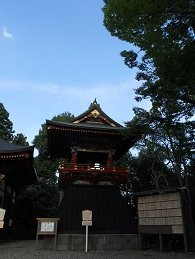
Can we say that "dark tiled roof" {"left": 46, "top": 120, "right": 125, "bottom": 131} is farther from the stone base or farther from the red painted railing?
the stone base

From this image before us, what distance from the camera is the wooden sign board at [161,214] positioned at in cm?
1583

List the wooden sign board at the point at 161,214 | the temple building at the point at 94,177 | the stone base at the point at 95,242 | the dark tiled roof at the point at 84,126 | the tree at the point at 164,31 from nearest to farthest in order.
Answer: the tree at the point at 164,31 → the wooden sign board at the point at 161,214 → the stone base at the point at 95,242 → the temple building at the point at 94,177 → the dark tiled roof at the point at 84,126

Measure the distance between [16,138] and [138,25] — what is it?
95.4 ft

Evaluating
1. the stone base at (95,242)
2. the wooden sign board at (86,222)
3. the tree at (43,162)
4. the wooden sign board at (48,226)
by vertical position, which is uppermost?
the tree at (43,162)

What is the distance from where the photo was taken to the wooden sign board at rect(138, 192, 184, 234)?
15.8 meters

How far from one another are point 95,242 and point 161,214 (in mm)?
4485

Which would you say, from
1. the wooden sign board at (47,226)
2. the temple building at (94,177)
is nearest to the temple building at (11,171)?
the temple building at (94,177)

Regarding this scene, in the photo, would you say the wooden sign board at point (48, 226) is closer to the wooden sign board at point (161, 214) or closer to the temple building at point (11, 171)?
the temple building at point (11, 171)

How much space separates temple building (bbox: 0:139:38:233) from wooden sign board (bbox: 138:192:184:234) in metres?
7.48

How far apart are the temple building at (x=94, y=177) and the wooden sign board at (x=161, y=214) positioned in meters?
2.23

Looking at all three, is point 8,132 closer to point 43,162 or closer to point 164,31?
point 43,162

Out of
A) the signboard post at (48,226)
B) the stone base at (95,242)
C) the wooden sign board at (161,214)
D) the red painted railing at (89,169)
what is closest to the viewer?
the wooden sign board at (161,214)

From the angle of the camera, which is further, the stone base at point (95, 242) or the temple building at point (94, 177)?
the temple building at point (94, 177)

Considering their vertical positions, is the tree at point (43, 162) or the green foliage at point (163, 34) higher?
the tree at point (43, 162)
